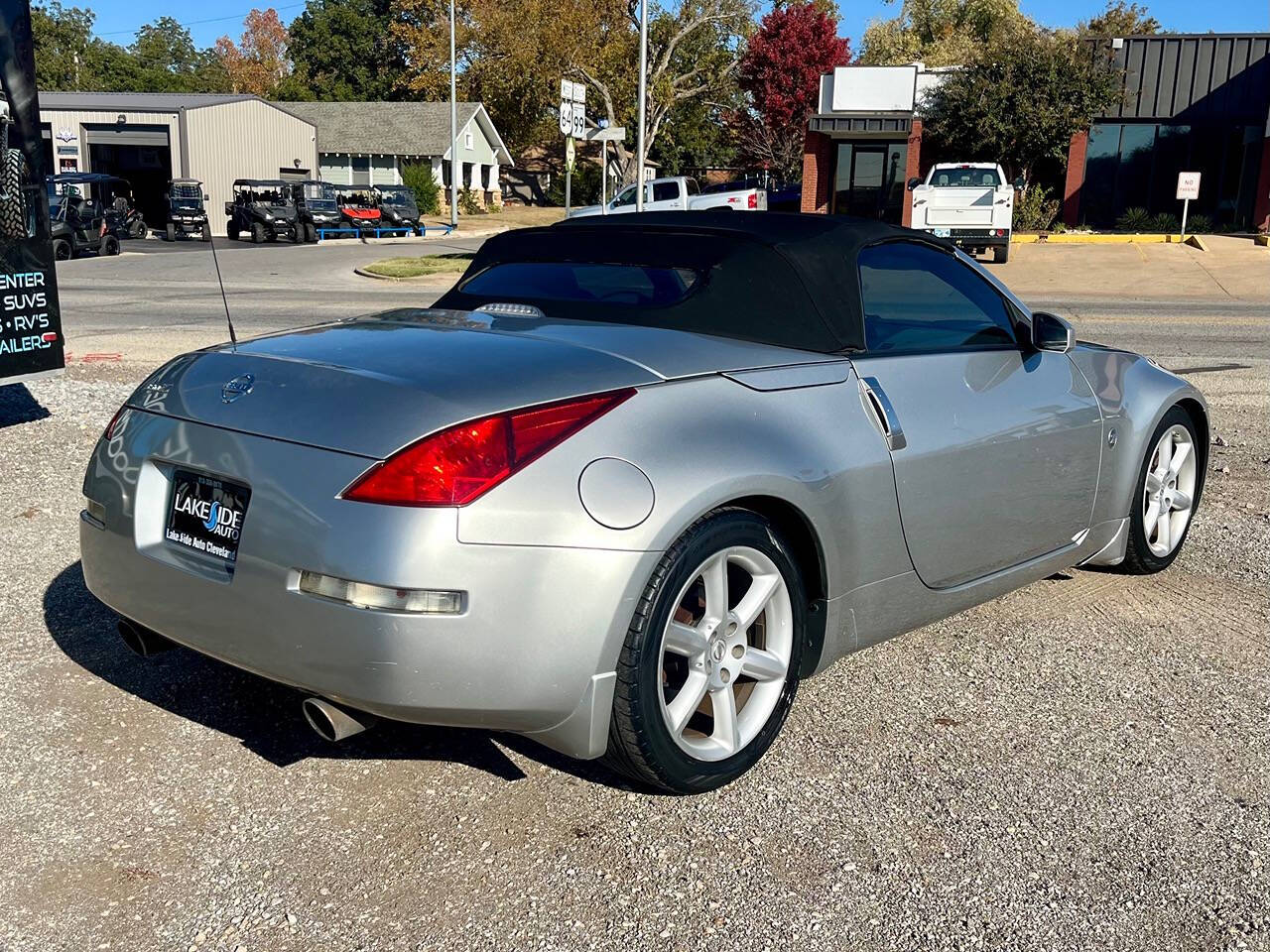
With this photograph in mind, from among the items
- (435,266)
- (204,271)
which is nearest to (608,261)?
(435,266)

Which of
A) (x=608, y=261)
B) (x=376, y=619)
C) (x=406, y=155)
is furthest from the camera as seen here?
(x=406, y=155)

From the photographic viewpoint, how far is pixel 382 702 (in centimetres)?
285

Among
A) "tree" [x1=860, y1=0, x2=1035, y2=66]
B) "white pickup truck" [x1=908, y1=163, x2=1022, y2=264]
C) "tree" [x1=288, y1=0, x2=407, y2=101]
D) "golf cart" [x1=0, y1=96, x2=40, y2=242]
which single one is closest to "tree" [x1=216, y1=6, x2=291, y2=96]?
"tree" [x1=288, y1=0, x2=407, y2=101]

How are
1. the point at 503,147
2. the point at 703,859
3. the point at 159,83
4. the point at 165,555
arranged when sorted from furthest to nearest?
1. the point at 159,83
2. the point at 503,147
3. the point at 165,555
4. the point at 703,859

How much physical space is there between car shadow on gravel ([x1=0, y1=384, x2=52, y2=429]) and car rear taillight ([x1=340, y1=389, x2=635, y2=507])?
6648mm

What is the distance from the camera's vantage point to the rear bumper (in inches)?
109

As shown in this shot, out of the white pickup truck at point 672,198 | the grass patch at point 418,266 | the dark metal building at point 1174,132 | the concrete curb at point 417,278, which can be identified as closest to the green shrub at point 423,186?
the white pickup truck at point 672,198

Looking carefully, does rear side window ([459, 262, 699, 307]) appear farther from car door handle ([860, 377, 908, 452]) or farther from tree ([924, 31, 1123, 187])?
tree ([924, 31, 1123, 187])

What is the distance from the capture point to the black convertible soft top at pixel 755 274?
375 cm

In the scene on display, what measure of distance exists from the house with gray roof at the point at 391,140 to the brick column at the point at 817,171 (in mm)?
28451

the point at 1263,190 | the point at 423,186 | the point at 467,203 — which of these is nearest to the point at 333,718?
the point at 1263,190

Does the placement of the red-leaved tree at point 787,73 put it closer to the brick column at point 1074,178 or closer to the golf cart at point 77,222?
the brick column at point 1074,178

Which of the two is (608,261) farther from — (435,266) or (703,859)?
(435,266)

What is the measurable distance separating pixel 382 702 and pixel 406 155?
6389 cm
